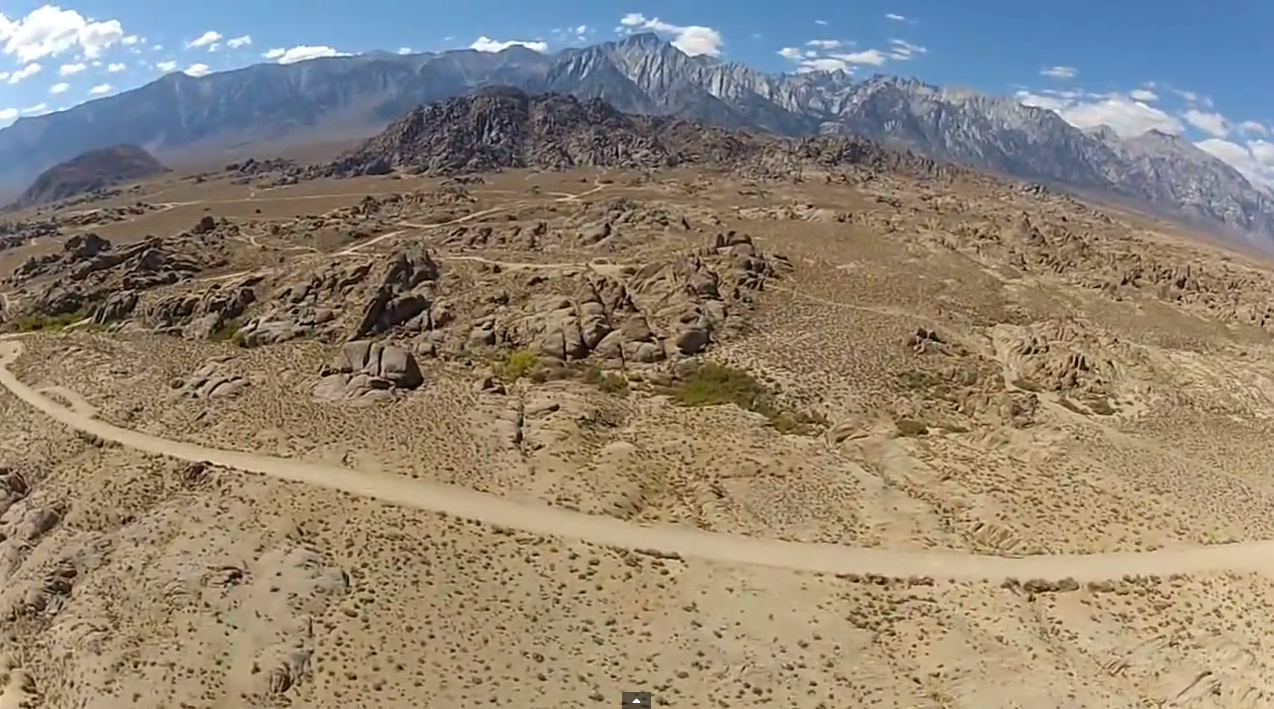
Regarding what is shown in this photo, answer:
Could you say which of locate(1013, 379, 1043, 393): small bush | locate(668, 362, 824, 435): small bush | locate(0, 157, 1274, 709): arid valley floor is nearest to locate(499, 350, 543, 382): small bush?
locate(0, 157, 1274, 709): arid valley floor

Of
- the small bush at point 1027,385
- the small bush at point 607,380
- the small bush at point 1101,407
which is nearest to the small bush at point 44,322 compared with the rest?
the small bush at point 607,380

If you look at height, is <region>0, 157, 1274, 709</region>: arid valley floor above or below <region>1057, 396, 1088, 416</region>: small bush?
below

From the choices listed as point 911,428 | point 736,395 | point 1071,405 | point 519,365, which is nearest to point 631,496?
point 736,395

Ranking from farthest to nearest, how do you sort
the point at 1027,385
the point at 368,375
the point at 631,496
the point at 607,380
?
the point at 1027,385, the point at 607,380, the point at 368,375, the point at 631,496

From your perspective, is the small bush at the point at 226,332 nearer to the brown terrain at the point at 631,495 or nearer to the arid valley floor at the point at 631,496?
the brown terrain at the point at 631,495

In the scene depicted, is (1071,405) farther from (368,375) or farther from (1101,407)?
(368,375)

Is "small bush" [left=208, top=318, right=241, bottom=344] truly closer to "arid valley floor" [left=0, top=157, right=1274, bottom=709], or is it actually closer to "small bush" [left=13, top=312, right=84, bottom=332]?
"arid valley floor" [left=0, top=157, right=1274, bottom=709]

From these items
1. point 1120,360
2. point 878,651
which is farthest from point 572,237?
point 878,651

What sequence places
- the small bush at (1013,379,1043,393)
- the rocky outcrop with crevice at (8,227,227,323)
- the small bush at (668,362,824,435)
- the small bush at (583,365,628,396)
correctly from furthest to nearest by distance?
the rocky outcrop with crevice at (8,227,227,323) < the small bush at (1013,379,1043,393) < the small bush at (583,365,628,396) < the small bush at (668,362,824,435)
